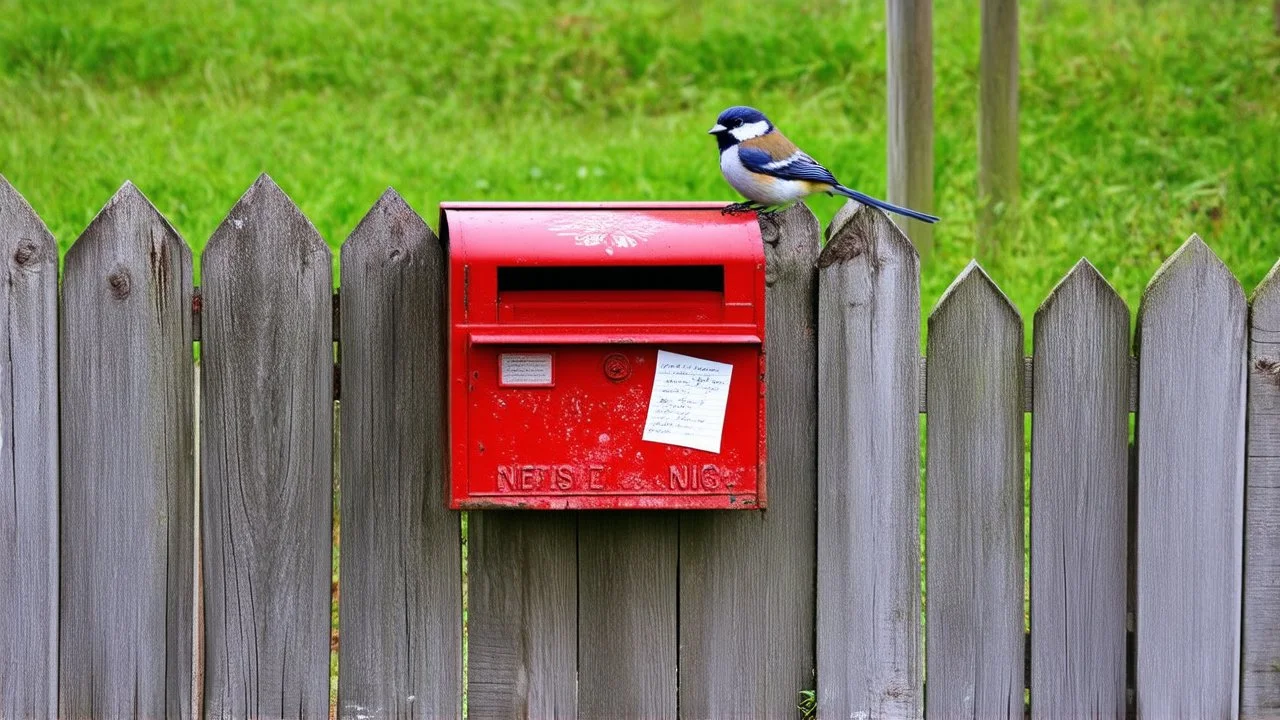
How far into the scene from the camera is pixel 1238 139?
285 inches

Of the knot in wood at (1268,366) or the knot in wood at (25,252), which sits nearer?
the knot in wood at (25,252)

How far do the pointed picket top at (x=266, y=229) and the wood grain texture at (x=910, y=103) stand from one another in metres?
2.98

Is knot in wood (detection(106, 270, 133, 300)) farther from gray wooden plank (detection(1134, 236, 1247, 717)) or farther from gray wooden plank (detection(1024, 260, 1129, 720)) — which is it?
gray wooden plank (detection(1134, 236, 1247, 717))

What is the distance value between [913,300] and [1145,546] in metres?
0.75

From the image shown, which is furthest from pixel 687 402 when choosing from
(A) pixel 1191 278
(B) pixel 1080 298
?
(A) pixel 1191 278

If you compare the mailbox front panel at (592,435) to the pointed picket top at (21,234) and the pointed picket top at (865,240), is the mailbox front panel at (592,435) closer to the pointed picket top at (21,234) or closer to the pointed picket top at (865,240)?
the pointed picket top at (865,240)

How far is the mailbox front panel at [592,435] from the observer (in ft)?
9.65

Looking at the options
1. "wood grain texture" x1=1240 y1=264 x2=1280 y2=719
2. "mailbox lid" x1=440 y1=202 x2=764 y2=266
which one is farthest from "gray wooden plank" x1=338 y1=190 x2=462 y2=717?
"wood grain texture" x1=1240 y1=264 x2=1280 y2=719

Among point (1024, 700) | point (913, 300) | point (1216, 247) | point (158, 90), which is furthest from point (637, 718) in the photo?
point (158, 90)

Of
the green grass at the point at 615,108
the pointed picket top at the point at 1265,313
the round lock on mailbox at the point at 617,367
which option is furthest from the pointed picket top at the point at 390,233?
the green grass at the point at 615,108

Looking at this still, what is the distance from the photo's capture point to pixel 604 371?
2.97 m

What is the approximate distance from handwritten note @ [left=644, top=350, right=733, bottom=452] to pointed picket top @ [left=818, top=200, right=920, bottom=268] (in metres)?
0.40

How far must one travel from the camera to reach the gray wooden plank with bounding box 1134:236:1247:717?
3.20m

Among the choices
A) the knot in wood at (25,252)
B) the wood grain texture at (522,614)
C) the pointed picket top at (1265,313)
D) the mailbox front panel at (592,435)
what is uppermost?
the knot in wood at (25,252)
